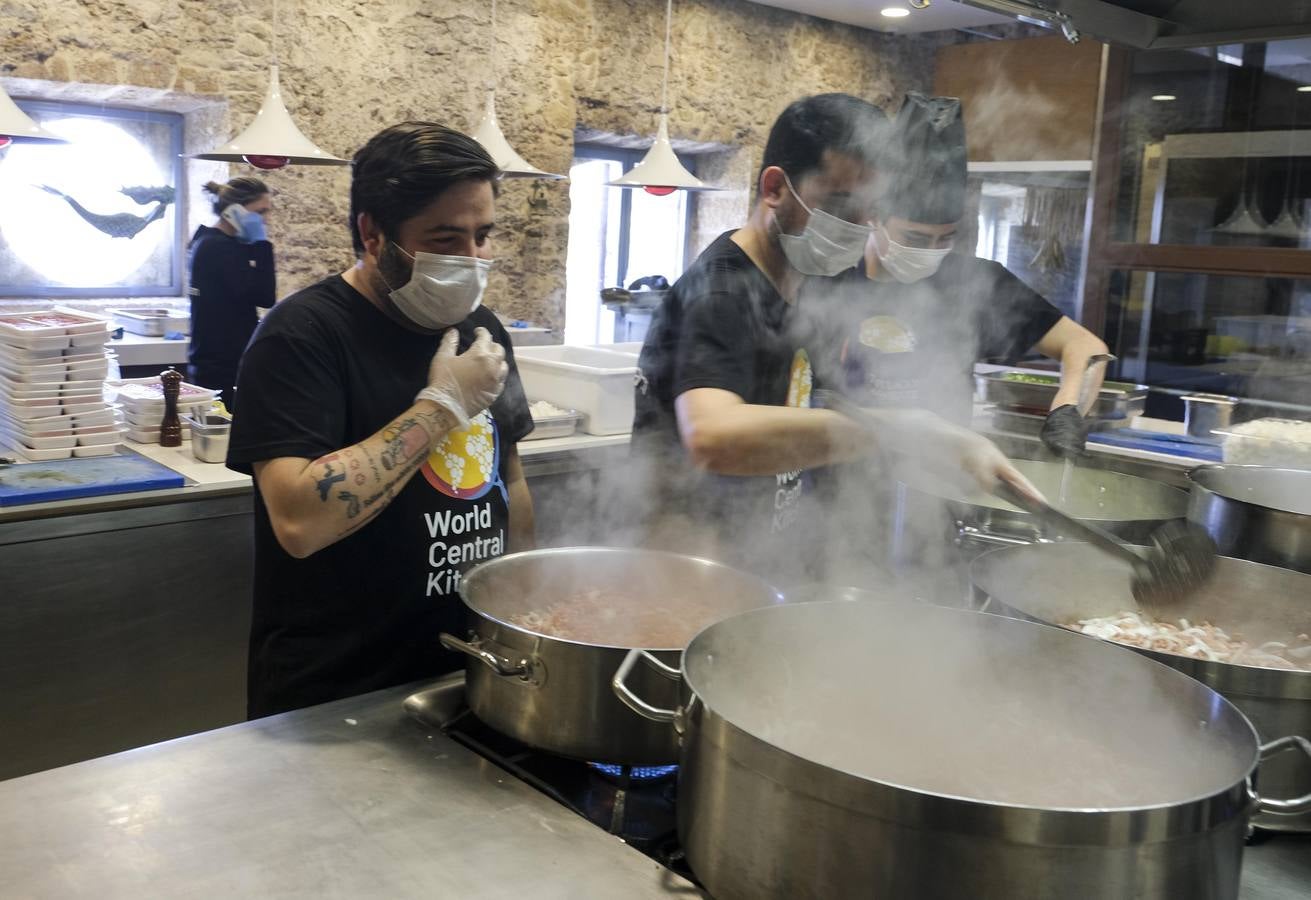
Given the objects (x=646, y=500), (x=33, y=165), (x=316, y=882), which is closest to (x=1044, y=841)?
(x=316, y=882)

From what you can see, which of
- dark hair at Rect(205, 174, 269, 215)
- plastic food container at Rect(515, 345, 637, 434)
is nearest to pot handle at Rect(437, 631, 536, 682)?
plastic food container at Rect(515, 345, 637, 434)

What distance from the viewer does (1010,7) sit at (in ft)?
5.42

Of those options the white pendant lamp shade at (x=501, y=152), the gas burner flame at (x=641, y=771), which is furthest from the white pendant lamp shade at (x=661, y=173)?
the gas burner flame at (x=641, y=771)

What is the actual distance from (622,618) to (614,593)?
5 centimetres

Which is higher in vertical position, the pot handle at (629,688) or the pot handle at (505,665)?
the pot handle at (629,688)

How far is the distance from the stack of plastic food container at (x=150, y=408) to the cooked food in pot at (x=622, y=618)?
238 centimetres

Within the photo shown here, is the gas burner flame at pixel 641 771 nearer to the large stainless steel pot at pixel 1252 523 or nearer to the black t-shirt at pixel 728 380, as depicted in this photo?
the black t-shirt at pixel 728 380

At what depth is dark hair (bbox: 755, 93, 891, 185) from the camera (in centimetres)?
175

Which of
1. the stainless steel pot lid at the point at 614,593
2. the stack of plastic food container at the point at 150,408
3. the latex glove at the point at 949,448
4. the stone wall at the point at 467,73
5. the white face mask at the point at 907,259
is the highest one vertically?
the stone wall at the point at 467,73

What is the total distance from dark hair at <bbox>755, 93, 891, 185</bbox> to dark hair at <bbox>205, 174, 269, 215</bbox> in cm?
411

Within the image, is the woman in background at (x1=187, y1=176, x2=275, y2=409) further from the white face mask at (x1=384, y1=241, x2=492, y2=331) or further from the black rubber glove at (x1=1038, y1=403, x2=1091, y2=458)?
the black rubber glove at (x1=1038, y1=403, x2=1091, y2=458)

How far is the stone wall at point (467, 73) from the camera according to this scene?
533 cm

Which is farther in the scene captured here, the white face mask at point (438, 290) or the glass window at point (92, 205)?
the glass window at point (92, 205)

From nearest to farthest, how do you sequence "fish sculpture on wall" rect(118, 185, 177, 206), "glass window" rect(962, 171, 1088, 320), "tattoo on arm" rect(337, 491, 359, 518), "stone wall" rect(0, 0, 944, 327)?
1. "tattoo on arm" rect(337, 491, 359, 518)
2. "stone wall" rect(0, 0, 944, 327)
3. "fish sculpture on wall" rect(118, 185, 177, 206)
4. "glass window" rect(962, 171, 1088, 320)
